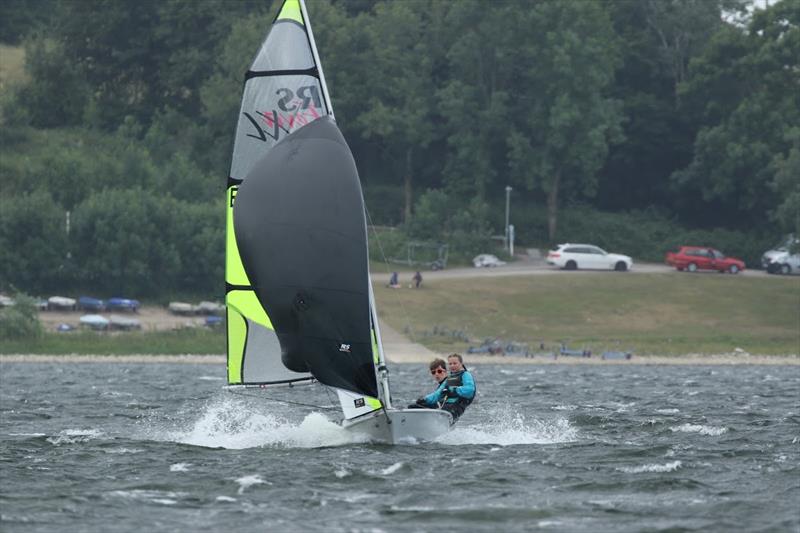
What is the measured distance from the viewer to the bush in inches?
2408

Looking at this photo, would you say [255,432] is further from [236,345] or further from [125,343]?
[125,343]

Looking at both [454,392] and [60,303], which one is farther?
[60,303]

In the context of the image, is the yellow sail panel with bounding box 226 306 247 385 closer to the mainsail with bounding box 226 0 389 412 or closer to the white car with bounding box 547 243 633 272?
the mainsail with bounding box 226 0 389 412

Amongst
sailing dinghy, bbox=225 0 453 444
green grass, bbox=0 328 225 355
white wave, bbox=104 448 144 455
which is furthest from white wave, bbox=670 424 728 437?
green grass, bbox=0 328 225 355

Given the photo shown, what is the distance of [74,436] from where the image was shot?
95.6 ft

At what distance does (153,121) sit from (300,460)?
71.8m

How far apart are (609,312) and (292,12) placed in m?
42.5

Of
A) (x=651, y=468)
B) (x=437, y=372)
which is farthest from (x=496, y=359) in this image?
(x=651, y=468)

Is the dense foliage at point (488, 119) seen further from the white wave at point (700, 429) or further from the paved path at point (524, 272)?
the white wave at point (700, 429)

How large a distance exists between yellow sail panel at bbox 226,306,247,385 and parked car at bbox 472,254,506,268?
171 feet

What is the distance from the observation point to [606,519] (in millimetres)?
20234

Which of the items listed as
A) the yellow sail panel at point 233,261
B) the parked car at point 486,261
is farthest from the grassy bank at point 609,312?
the yellow sail panel at point 233,261

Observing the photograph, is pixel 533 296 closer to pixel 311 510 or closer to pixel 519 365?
pixel 519 365

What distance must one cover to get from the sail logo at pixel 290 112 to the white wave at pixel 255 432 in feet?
17.0
